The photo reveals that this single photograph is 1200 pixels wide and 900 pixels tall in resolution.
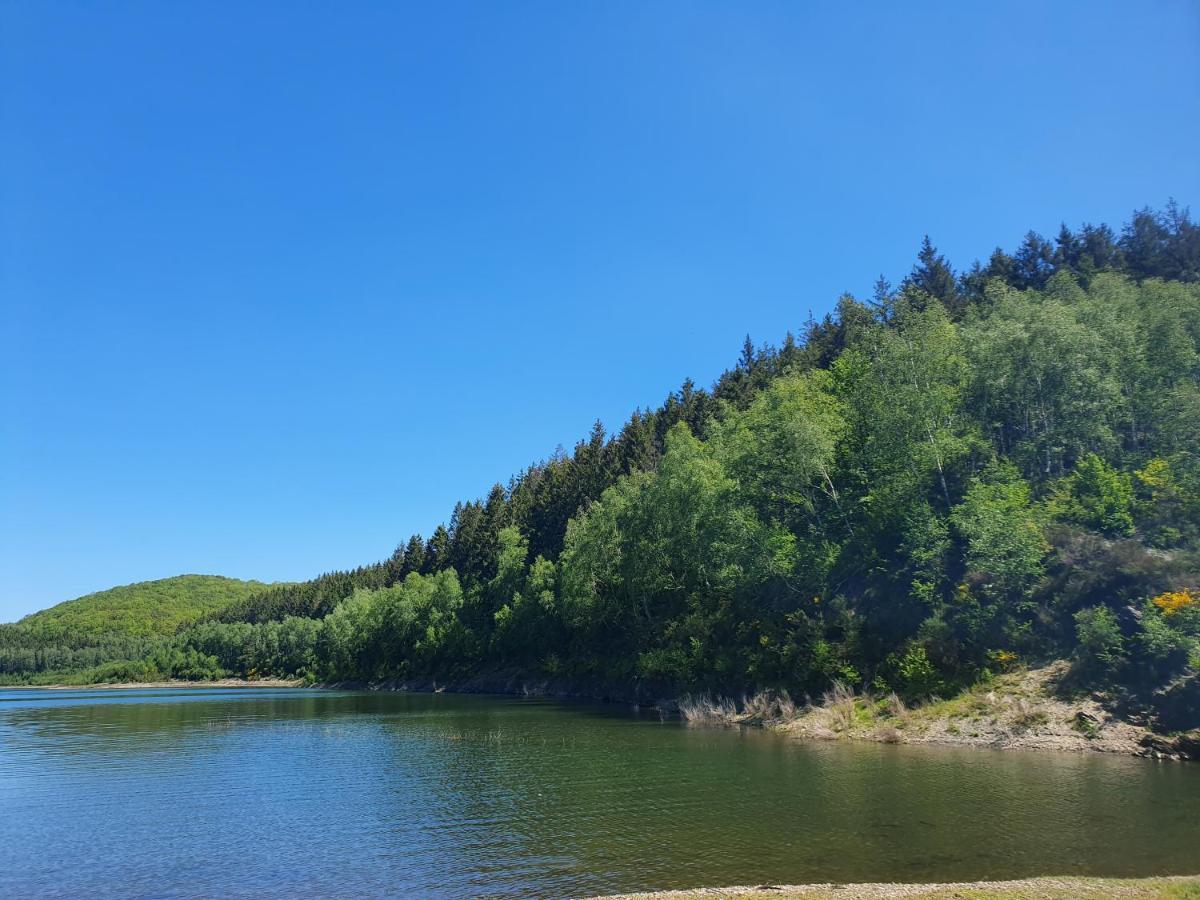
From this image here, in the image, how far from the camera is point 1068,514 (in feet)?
162

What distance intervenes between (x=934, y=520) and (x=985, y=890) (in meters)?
40.2

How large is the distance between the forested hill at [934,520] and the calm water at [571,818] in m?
10.4

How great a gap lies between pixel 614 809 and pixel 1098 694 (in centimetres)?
2845

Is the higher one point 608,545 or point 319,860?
point 608,545

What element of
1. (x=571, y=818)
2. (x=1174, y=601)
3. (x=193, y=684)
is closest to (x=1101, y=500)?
(x=1174, y=601)

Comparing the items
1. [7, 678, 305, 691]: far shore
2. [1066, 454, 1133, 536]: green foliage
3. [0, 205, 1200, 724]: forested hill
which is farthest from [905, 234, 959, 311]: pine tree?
[7, 678, 305, 691]: far shore

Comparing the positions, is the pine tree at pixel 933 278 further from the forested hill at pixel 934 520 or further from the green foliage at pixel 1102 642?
A: the green foliage at pixel 1102 642

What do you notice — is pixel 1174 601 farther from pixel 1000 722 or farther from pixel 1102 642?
pixel 1000 722

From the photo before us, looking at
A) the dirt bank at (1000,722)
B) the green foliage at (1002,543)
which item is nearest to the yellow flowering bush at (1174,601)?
the dirt bank at (1000,722)

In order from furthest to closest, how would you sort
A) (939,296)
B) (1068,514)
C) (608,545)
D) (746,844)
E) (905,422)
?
1. (939,296)
2. (608,545)
3. (905,422)
4. (1068,514)
5. (746,844)

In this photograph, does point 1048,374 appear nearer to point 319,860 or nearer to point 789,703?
point 789,703

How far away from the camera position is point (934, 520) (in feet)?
168

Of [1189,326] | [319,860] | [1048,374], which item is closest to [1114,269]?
[1189,326]

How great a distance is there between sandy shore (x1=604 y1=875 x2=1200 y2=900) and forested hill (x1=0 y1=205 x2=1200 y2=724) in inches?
1020
